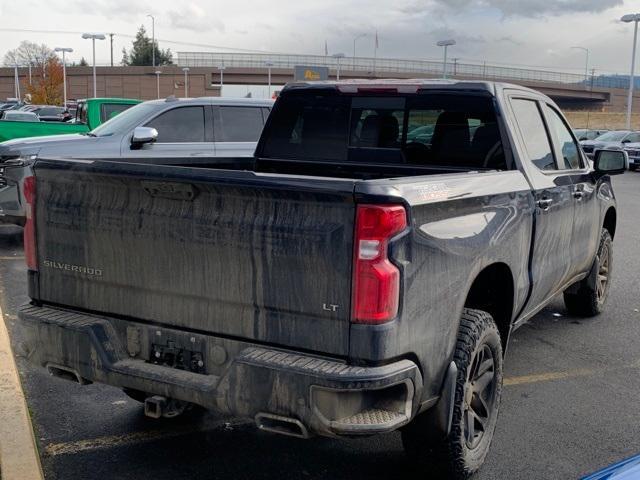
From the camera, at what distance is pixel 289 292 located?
123 inches

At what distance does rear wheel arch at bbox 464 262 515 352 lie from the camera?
4203 millimetres

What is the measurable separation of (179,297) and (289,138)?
2.27m

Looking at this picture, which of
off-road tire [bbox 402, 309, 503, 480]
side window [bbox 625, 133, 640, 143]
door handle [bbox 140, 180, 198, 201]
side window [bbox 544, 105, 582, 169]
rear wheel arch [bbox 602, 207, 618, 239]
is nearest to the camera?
door handle [bbox 140, 180, 198, 201]

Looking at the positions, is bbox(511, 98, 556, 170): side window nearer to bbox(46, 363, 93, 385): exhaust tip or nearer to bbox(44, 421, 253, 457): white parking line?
bbox(44, 421, 253, 457): white parking line

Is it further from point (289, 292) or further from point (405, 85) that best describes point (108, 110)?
point (289, 292)

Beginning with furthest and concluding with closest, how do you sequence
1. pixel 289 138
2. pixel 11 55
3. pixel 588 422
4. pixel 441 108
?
pixel 11 55, pixel 289 138, pixel 441 108, pixel 588 422

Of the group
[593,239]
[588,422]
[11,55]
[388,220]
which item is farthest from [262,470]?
[11,55]

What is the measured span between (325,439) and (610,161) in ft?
10.7

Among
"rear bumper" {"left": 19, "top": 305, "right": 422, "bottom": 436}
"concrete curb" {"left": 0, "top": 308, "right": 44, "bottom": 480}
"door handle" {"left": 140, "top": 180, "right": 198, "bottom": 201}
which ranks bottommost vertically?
"concrete curb" {"left": 0, "top": 308, "right": 44, "bottom": 480}

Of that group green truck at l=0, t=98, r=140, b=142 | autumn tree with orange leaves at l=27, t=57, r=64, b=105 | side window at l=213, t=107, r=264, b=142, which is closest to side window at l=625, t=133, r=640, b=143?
green truck at l=0, t=98, r=140, b=142

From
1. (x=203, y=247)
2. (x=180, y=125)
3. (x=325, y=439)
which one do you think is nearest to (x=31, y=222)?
(x=203, y=247)

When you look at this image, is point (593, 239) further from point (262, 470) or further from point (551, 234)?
point (262, 470)

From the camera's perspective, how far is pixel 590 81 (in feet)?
400

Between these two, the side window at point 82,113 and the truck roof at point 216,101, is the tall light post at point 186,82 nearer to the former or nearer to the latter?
the side window at point 82,113
